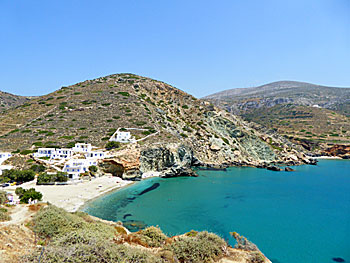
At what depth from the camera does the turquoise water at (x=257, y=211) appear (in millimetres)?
16812

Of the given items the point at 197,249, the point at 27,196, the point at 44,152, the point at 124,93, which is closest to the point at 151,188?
the point at 27,196

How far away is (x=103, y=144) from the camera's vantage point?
1781 inches

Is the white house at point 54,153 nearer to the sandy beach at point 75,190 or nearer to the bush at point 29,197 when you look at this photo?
the sandy beach at point 75,190

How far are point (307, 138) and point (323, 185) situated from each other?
57.9 metres

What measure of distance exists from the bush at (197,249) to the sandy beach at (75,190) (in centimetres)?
1712

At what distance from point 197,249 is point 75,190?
24.9 m

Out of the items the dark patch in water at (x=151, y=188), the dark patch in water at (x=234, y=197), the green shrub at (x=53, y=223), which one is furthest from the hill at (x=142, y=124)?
the green shrub at (x=53, y=223)

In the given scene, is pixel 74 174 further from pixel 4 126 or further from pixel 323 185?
pixel 323 185

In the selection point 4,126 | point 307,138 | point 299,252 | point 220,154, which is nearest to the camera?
point 299,252

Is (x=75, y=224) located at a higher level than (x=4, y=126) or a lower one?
lower

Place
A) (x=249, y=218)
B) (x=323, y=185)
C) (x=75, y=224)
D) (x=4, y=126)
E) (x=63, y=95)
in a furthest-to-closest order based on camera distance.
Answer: (x=63, y=95) → (x=4, y=126) → (x=323, y=185) → (x=249, y=218) → (x=75, y=224)

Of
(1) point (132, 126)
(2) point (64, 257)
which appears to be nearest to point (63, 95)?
(1) point (132, 126)

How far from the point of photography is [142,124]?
55.9 meters

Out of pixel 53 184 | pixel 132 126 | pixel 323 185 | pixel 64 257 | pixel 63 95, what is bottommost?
pixel 323 185
